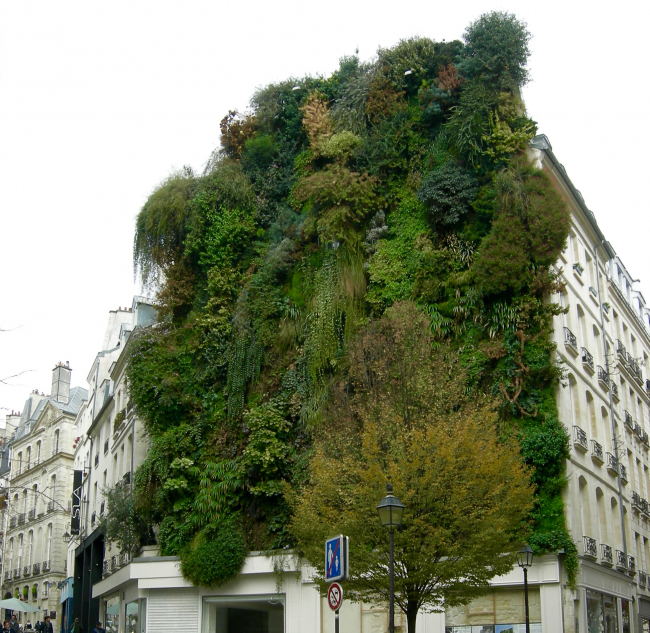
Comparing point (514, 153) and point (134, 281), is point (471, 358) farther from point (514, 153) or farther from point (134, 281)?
point (134, 281)

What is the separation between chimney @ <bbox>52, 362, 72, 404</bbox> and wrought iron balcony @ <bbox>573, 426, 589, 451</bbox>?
4280 cm

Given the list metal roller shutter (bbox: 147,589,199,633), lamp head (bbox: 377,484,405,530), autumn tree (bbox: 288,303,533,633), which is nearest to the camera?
lamp head (bbox: 377,484,405,530)

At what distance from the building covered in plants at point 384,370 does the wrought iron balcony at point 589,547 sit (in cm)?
21

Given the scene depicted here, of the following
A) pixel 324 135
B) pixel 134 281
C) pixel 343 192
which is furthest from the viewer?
pixel 134 281

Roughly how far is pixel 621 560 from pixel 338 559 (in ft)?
57.6

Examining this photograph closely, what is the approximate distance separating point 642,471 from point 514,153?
15.1 meters

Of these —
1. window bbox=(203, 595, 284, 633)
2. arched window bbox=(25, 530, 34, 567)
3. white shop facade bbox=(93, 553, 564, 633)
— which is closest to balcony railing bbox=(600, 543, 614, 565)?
white shop facade bbox=(93, 553, 564, 633)

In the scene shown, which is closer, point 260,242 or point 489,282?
point 489,282

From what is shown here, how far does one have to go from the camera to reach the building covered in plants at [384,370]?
18.1 m

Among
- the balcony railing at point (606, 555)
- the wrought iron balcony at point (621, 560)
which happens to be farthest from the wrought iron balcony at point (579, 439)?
the wrought iron balcony at point (621, 560)

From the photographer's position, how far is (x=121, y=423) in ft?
108

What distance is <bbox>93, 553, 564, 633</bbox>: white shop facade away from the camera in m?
20.8

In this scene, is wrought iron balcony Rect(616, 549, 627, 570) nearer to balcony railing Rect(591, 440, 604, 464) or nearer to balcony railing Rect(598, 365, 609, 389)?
balcony railing Rect(591, 440, 604, 464)

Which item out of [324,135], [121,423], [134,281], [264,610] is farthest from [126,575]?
[324,135]
